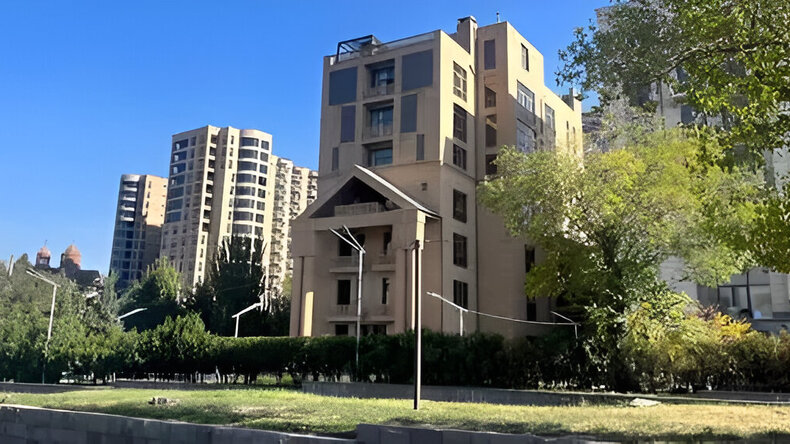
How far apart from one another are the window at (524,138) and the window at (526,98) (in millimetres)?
1688

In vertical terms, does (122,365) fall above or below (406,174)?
below

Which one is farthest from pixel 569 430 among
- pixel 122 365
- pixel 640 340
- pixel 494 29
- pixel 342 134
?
pixel 494 29

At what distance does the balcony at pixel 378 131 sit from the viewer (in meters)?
42.0

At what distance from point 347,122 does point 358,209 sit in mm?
7067

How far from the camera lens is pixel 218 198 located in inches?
3930

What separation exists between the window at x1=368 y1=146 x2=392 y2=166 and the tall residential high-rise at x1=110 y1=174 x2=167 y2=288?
86.3 m

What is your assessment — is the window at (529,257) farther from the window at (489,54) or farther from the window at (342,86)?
the window at (342,86)

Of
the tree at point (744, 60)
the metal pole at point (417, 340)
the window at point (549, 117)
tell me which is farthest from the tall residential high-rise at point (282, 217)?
the tree at point (744, 60)

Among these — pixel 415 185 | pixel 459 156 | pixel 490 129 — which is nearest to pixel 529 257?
pixel 459 156

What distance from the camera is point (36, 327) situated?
37500 mm

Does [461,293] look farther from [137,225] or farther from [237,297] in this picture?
[137,225]

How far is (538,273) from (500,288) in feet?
31.2

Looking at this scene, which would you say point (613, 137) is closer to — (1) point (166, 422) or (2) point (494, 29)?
(2) point (494, 29)

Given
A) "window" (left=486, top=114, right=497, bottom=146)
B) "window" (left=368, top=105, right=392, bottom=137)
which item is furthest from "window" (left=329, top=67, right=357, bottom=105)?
"window" (left=486, top=114, right=497, bottom=146)
